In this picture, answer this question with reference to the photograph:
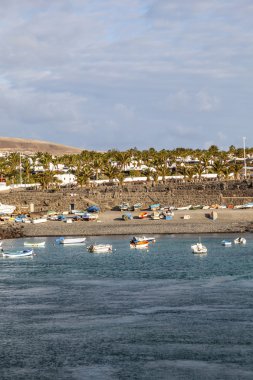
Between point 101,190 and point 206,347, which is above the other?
point 101,190

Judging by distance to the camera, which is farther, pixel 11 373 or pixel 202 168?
pixel 202 168

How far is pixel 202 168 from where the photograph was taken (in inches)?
7249

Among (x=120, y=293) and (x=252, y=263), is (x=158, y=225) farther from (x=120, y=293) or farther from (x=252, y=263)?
(x=120, y=293)

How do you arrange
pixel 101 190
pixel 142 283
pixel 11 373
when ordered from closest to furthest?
pixel 11 373 < pixel 142 283 < pixel 101 190

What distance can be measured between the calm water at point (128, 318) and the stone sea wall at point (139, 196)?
51288 mm

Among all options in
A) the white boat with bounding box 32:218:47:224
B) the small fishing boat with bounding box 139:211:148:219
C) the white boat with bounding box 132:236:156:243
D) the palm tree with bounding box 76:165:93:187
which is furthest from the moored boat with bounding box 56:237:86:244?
the palm tree with bounding box 76:165:93:187

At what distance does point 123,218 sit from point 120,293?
62540 mm

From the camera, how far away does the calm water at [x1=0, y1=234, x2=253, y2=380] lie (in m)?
48.8

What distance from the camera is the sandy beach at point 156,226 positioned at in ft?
413

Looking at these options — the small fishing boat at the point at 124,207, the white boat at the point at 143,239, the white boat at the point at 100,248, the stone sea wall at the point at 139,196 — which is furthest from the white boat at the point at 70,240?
the stone sea wall at the point at 139,196

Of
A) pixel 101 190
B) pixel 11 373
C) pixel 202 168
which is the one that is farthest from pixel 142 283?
pixel 202 168

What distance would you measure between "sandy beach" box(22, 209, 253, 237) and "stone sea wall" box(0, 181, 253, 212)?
14.2 m

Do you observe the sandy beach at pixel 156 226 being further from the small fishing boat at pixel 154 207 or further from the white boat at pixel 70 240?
the small fishing boat at pixel 154 207

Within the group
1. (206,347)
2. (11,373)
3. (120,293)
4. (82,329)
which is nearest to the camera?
(11,373)
